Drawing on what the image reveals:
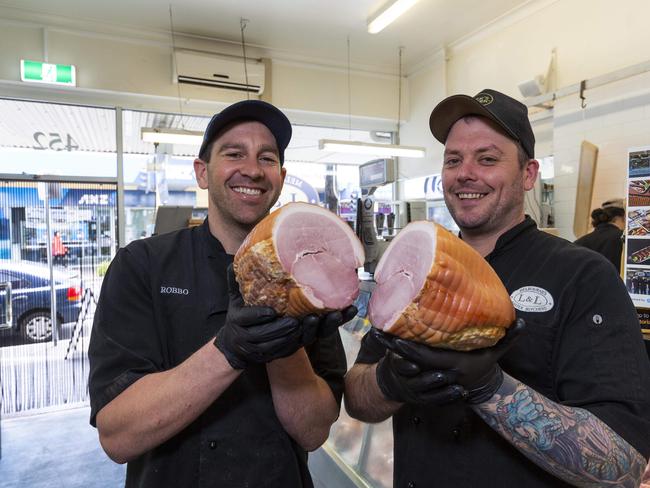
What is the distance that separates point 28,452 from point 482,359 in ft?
14.7

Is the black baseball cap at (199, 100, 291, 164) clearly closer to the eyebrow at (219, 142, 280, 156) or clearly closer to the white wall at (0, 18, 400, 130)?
the eyebrow at (219, 142, 280, 156)

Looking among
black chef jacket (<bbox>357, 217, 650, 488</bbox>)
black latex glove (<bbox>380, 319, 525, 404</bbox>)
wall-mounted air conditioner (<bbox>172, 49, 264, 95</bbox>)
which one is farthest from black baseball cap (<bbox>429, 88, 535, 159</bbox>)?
wall-mounted air conditioner (<bbox>172, 49, 264, 95</bbox>)

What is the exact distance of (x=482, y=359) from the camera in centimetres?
98

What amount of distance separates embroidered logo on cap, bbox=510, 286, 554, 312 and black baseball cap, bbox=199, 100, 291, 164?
88 cm

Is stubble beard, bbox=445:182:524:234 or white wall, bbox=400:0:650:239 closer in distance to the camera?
stubble beard, bbox=445:182:524:234

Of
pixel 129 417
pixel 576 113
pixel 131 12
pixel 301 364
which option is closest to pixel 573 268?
pixel 301 364

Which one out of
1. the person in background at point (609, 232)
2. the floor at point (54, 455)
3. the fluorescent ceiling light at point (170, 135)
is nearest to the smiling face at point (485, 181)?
the person in background at point (609, 232)

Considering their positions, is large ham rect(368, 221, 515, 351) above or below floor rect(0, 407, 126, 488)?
above

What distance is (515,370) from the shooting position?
1254mm

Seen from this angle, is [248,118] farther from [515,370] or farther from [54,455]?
[54,455]

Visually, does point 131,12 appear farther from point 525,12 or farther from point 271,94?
point 525,12

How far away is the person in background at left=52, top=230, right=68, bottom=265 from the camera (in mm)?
5586

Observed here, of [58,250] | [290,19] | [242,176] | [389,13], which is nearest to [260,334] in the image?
[242,176]

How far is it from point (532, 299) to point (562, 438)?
→ 0.38 metres
